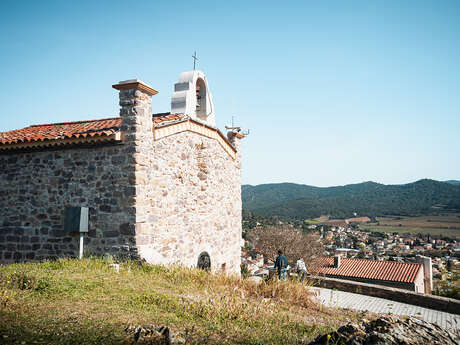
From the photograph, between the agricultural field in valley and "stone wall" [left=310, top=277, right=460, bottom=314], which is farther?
the agricultural field in valley

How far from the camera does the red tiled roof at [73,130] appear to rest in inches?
322

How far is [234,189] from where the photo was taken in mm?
12602

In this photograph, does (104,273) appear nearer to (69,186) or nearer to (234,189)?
(69,186)

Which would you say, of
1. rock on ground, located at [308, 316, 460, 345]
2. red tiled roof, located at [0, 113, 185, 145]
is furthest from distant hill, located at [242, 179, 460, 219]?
rock on ground, located at [308, 316, 460, 345]

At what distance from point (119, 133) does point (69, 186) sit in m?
2.00

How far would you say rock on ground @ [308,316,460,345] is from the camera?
3414 millimetres

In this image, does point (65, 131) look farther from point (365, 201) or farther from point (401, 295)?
point (365, 201)

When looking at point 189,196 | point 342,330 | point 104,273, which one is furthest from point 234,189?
point 342,330

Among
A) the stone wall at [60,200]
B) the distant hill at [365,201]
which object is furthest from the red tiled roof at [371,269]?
the distant hill at [365,201]

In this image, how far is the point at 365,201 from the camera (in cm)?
9525

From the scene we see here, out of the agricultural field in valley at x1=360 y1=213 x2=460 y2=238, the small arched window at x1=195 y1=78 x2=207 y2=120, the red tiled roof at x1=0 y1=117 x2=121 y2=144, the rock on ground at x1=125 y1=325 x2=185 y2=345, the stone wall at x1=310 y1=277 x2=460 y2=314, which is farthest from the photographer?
the agricultural field in valley at x1=360 y1=213 x2=460 y2=238

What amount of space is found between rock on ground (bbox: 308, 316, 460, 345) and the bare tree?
17.8 metres

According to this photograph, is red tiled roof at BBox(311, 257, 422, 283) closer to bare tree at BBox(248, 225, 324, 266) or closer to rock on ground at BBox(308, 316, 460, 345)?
bare tree at BBox(248, 225, 324, 266)

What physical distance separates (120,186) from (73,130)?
9.20 feet
